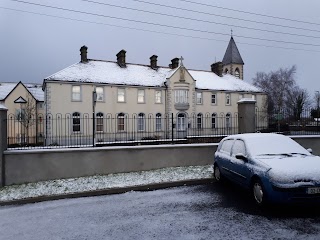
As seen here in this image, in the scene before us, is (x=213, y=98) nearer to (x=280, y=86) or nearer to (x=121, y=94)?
(x=121, y=94)

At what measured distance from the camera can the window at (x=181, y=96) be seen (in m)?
40.7

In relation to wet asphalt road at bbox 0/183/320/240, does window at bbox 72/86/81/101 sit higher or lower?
higher

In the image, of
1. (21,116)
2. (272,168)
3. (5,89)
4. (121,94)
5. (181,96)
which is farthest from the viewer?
(5,89)

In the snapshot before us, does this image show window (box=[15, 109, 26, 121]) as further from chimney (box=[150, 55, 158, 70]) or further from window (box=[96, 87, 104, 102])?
chimney (box=[150, 55, 158, 70])

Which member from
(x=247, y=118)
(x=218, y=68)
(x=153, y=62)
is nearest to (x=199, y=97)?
(x=218, y=68)

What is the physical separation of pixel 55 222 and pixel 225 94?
4075 cm

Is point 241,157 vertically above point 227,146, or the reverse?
point 227,146

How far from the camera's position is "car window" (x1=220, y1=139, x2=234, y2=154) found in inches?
328

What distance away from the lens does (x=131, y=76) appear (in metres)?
38.9

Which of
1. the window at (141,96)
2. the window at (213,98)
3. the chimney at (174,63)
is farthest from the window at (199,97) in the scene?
the window at (141,96)

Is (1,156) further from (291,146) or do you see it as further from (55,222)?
(291,146)

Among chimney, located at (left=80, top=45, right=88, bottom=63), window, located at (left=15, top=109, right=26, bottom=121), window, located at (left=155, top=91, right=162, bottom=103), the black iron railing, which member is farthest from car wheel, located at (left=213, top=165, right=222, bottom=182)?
chimney, located at (left=80, top=45, right=88, bottom=63)

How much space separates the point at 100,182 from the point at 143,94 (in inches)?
1188

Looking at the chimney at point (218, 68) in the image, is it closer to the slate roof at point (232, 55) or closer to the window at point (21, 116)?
the slate roof at point (232, 55)
